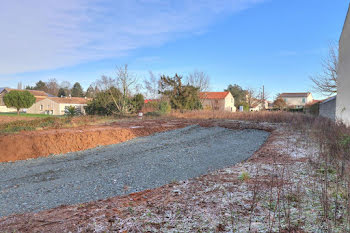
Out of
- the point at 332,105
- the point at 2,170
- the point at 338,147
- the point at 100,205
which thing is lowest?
the point at 2,170

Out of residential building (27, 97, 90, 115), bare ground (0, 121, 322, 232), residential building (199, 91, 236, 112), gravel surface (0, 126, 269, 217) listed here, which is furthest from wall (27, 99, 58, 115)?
bare ground (0, 121, 322, 232)

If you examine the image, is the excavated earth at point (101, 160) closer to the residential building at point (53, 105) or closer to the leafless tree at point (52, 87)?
the residential building at point (53, 105)

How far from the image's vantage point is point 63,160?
7879mm

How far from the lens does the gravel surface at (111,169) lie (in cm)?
451

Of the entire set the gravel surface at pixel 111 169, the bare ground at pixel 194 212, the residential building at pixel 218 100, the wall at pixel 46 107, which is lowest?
the gravel surface at pixel 111 169

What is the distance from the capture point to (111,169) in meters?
6.38

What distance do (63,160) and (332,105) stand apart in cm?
1586

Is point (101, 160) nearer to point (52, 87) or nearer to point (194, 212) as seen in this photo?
point (194, 212)

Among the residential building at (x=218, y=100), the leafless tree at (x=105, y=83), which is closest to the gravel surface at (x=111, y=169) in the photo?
the leafless tree at (x=105, y=83)

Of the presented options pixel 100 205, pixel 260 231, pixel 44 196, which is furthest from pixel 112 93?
pixel 260 231

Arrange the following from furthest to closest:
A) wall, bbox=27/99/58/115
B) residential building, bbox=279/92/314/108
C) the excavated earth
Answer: residential building, bbox=279/92/314/108, wall, bbox=27/99/58/115, the excavated earth

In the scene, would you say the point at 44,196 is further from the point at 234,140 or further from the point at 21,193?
the point at 234,140

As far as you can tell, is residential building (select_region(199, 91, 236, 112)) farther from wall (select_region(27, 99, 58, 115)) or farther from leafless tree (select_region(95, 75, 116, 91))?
wall (select_region(27, 99, 58, 115))

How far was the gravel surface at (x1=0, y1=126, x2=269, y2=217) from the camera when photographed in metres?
4.51
